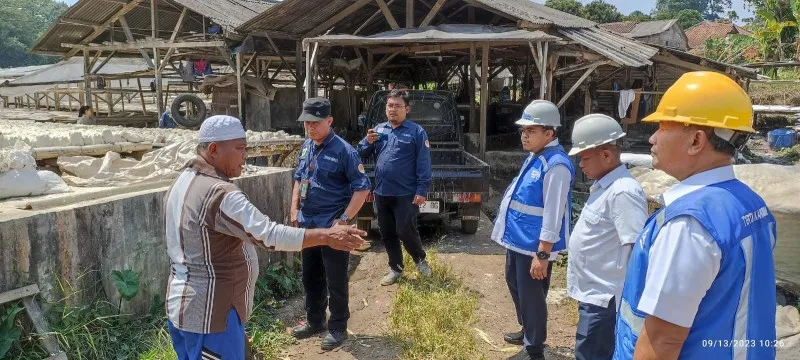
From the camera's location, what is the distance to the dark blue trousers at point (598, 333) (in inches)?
111

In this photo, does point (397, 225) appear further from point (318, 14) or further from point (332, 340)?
point (318, 14)

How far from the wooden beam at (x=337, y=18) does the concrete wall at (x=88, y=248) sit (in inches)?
319

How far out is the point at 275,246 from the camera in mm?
2377

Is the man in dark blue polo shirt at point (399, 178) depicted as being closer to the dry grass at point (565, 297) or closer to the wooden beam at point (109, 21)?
the dry grass at point (565, 297)

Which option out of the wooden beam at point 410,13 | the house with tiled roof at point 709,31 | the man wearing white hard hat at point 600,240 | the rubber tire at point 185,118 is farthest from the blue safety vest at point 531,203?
the house with tiled roof at point 709,31

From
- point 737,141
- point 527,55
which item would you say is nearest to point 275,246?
point 737,141

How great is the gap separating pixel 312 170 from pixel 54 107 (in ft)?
77.4

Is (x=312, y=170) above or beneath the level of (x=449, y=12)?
beneath

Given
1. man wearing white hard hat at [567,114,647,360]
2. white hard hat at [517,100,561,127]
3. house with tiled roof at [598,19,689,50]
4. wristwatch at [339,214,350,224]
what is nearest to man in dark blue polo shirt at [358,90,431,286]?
wristwatch at [339,214,350,224]

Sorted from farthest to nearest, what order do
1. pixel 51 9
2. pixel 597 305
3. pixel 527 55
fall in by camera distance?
pixel 51 9
pixel 527 55
pixel 597 305

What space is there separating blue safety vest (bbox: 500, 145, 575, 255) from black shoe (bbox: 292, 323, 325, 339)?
5.55ft

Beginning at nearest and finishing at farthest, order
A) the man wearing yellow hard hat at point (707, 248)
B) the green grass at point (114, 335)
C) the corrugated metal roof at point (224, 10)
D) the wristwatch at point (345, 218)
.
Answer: the man wearing yellow hard hat at point (707, 248) → the green grass at point (114, 335) → the wristwatch at point (345, 218) → the corrugated metal roof at point (224, 10)

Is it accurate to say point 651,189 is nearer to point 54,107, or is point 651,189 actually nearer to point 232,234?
point 232,234

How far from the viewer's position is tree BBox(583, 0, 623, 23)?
4662cm
